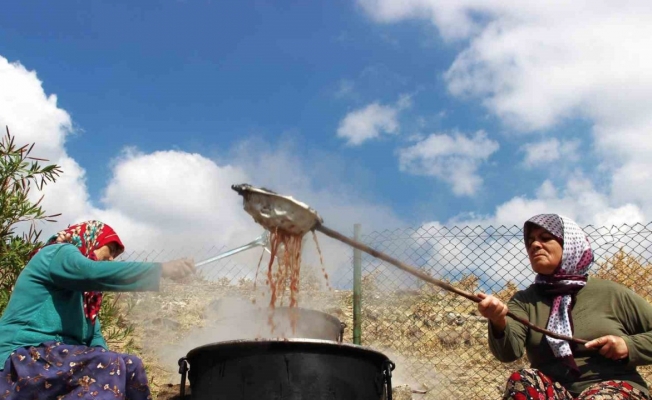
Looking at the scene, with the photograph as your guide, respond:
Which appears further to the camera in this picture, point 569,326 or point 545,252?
point 545,252

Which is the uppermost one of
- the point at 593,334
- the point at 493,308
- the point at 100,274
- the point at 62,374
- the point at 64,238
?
the point at 64,238

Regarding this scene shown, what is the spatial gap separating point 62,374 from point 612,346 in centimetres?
326

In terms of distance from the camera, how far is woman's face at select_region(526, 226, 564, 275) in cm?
396

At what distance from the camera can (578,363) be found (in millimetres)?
3676

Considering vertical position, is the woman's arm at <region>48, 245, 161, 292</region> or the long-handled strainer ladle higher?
the long-handled strainer ladle

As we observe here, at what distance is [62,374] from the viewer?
11.5 ft

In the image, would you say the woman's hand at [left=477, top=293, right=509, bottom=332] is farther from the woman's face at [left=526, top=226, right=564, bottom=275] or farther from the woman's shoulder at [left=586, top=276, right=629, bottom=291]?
the woman's shoulder at [left=586, top=276, right=629, bottom=291]

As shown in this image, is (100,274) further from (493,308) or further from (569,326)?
(569,326)

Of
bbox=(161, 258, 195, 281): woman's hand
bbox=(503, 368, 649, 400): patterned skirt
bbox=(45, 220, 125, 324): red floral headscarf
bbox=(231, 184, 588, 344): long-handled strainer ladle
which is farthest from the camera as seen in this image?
bbox=(45, 220, 125, 324): red floral headscarf

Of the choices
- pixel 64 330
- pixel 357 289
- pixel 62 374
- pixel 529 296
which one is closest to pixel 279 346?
pixel 62 374

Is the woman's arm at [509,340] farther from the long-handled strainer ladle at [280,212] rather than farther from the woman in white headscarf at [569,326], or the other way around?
the long-handled strainer ladle at [280,212]

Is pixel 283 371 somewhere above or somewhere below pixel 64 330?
below

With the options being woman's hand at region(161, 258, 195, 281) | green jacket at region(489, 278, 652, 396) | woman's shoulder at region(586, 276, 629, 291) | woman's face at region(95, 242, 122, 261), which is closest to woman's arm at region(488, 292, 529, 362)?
green jacket at region(489, 278, 652, 396)

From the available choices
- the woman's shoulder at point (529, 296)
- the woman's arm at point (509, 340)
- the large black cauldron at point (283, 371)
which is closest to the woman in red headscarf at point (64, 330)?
the large black cauldron at point (283, 371)
